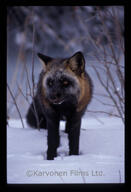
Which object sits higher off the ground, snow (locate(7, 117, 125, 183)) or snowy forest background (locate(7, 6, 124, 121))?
snowy forest background (locate(7, 6, 124, 121))

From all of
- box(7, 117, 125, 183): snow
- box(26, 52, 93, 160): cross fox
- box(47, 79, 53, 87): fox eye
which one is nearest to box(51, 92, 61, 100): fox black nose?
box(26, 52, 93, 160): cross fox

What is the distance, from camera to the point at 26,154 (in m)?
3.65

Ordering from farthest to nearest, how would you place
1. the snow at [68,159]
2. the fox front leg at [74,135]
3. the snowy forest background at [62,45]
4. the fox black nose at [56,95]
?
the snowy forest background at [62,45] < the fox front leg at [74,135] < the fox black nose at [56,95] < the snow at [68,159]

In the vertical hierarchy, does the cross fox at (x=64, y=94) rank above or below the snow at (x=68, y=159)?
above

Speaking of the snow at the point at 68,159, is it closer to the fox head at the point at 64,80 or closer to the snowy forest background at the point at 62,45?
the snowy forest background at the point at 62,45

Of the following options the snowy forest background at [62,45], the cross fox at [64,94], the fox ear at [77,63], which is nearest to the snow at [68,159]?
the cross fox at [64,94]

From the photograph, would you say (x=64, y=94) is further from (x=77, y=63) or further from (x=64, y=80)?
(x=77, y=63)

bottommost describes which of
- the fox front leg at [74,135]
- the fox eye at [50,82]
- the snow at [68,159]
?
the snow at [68,159]

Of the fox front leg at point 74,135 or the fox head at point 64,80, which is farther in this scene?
the fox front leg at point 74,135

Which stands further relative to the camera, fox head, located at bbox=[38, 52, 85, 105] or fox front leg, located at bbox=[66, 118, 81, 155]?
fox front leg, located at bbox=[66, 118, 81, 155]

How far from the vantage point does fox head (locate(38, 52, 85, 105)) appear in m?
3.34

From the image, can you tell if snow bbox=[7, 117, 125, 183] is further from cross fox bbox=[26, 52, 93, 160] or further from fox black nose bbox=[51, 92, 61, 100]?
fox black nose bbox=[51, 92, 61, 100]

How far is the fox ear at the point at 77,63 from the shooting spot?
3.41m

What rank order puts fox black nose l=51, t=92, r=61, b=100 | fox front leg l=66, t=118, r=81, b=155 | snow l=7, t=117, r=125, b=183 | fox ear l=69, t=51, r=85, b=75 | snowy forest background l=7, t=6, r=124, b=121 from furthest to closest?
snowy forest background l=7, t=6, r=124, b=121 → fox front leg l=66, t=118, r=81, b=155 → fox ear l=69, t=51, r=85, b=75 → fox black nose l=51, t=92, r=61, b=100 → snow l=7, t=117, r=125, b=183
